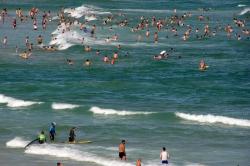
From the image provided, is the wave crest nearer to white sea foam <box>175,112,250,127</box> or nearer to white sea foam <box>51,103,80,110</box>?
white sea foam <box>51,103,80,110</box>

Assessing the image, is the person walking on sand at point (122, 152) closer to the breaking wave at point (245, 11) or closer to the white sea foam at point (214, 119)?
the white sea foam at point (214, 119)

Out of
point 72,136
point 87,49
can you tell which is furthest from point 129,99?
point 87,49

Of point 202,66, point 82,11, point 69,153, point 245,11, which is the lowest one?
point 69,153

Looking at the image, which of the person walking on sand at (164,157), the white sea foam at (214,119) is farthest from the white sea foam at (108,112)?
the person walking on sand at (164,157)

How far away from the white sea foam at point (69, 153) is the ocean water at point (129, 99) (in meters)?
0.04

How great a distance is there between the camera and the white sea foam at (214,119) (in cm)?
3775

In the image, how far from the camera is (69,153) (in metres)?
32.0

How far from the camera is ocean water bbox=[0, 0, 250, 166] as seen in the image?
32406 millimetres

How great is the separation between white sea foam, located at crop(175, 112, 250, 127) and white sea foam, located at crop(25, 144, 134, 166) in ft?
27.1

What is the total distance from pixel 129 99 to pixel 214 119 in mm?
7571

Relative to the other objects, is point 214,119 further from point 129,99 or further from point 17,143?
point 17,143

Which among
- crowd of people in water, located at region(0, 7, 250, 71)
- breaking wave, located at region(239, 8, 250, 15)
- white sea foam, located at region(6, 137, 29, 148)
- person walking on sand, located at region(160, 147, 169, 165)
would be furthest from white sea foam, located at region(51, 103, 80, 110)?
breaking wave, located at region(239, 8, 250, 15)

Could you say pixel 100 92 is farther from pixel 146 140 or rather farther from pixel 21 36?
pixel 21 36

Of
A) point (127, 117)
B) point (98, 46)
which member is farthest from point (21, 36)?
point (127, 117)
